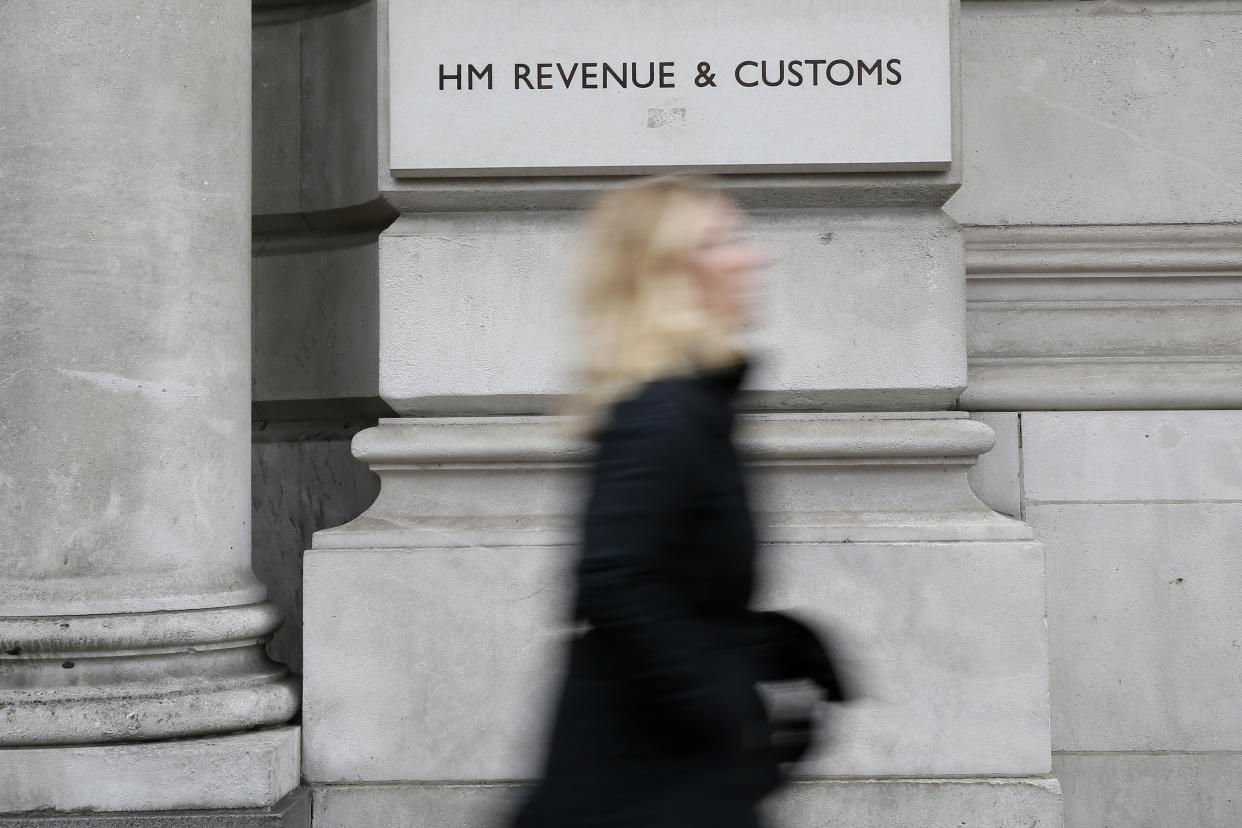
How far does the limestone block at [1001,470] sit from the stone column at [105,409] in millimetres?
2464

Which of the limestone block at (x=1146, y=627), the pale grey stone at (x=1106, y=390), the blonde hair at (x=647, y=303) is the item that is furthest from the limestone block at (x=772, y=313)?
the blonde hair at (x=647, y=303)

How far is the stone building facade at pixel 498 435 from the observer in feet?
12.7

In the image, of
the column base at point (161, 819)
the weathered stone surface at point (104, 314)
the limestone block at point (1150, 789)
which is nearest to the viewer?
the column base at point (161, 819)

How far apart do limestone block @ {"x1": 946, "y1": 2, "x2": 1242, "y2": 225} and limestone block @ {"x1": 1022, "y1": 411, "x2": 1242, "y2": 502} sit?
30.7 inches

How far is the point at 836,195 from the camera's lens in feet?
14.3

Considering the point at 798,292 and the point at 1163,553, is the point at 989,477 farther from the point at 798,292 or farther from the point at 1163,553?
the point at 798,292

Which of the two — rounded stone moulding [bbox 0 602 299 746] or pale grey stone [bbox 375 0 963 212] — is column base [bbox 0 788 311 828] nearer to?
rounded stone moulding [bbox 0 602 299 746]

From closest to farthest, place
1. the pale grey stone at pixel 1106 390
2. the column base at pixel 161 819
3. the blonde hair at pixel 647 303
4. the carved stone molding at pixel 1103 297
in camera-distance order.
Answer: the blonde hair at pixel 647 303, the column base at pixel 161 819, the pale grey stone at pixel 1106 390, the carved stone molding at pixel 1103 297

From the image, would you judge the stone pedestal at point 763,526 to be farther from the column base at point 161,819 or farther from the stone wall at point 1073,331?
the column base at point 161,819

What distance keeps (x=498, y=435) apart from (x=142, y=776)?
145cm

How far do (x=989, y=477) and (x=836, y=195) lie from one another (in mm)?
1119

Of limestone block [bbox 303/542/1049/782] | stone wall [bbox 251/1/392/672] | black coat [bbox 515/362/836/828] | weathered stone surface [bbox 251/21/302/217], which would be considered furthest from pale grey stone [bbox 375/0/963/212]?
black coat [bbox 515/362/836/828]

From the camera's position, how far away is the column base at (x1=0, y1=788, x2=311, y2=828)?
375cm

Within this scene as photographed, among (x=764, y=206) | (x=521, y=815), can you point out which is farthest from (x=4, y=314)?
(x=521, y=815)
